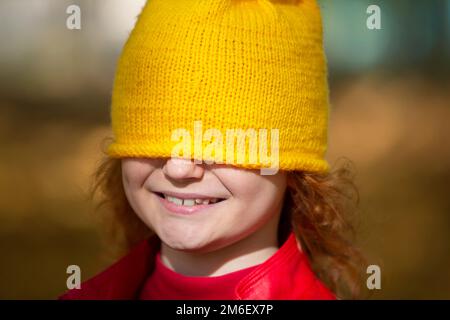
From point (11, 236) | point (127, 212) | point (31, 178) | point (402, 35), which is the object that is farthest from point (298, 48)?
point (11, 236)

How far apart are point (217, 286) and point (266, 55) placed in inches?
16.5

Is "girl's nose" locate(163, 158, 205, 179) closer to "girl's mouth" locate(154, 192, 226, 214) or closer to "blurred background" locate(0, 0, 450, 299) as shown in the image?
"girl's mouth" locate(154, 192, 226, 214)

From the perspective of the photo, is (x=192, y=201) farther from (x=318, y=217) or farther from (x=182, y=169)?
(x=318, y=217)

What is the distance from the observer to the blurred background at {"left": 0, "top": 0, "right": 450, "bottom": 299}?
1934 millimetres

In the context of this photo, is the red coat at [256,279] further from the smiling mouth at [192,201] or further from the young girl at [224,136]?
the smiling mouth at [192,201]

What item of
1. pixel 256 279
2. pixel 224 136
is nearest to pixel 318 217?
pixel 256 279

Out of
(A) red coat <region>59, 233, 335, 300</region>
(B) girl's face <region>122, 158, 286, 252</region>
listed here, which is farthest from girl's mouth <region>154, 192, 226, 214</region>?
(A) red coat <region>59, 233, 335, 300</region>

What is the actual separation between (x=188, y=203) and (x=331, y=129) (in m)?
1.00

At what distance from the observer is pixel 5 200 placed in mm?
2051

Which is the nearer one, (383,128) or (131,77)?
(131,77)

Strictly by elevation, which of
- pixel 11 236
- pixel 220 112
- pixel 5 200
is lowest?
pixel 11 236

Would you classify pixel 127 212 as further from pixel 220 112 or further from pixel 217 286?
pixel 220 112

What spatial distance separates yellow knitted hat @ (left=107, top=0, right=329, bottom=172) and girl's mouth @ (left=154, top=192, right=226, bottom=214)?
0.09m

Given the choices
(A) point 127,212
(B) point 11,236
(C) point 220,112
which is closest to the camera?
(C) point 220,112
